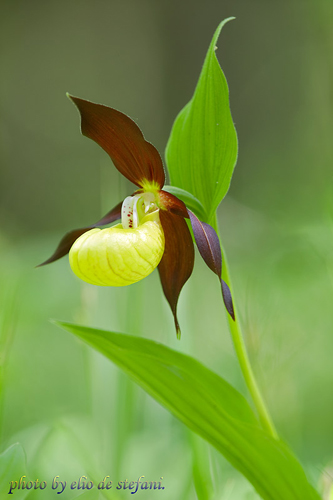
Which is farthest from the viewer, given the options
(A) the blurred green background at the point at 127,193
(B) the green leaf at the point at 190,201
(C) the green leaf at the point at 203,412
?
(A) the blurred green background at the point at 127,193

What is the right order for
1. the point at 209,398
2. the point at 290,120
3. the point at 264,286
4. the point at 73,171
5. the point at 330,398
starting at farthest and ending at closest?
the point at 73,171 → the point at 290,120 → the point at 264,286 → the point at 330,398 → the point at 209,398

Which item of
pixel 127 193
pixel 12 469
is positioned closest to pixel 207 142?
pixel 12 469

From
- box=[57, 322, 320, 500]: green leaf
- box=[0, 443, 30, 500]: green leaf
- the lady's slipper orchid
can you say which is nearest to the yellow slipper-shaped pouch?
the lady's slipper orchid

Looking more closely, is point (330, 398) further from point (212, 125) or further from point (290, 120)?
point (290, 120)

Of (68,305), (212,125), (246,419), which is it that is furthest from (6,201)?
(246,419)

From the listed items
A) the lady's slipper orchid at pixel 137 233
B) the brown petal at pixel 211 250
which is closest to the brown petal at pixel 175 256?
the lady's slipper orchid at pixel 137 233

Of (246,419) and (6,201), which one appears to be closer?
(246,419)

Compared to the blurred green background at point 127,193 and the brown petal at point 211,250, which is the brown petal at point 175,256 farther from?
the blurred green background at point 127,193

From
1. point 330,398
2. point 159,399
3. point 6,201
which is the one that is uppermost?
point 6,201
